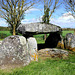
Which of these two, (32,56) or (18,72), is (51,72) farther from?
(32,56)

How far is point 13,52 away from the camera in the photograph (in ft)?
17.0

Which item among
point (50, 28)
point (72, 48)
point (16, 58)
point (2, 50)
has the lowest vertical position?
point (72, 48)

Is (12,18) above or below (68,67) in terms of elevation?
above

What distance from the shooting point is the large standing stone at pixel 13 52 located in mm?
5125

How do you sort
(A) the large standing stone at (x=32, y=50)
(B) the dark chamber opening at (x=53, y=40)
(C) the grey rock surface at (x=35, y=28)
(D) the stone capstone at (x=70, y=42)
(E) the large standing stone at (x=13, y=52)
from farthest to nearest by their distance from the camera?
(B) the dark chamber opening at (x=53, y=40) < (D) the stone capstone at (x=70, y=42) < (C) the grey rock surface at (x=35, y=28) < (A) the large standing stone at (x=32, y=50) < (E) the large standing stone at (x=13, y=52)

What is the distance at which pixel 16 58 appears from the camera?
5.16m

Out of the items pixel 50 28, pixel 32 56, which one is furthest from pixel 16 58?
pixel 50 28

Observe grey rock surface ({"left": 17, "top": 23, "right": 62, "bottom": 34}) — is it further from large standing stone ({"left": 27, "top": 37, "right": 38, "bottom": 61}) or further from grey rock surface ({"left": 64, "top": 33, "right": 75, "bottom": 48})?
grey rock surface ({"left": 64, "top": 33, "right": 75, "bottom": 48})

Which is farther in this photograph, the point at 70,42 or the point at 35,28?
the point at 70,42

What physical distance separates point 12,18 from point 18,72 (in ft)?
37.0

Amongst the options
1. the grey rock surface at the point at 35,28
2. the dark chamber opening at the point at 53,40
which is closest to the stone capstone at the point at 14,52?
the grey rock surface at the point at 35,28

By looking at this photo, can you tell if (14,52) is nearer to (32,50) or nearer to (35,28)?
(32,50)

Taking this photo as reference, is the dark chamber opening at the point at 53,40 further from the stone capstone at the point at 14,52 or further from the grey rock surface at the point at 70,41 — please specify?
the stone capstone at the point at 14,52

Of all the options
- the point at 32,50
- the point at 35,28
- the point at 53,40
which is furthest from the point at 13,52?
the point at 53,40
